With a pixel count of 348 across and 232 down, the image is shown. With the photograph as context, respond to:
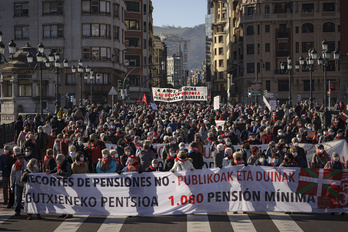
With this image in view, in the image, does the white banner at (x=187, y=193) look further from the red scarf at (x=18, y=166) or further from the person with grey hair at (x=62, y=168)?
the red scarf at (x=18, y=166)

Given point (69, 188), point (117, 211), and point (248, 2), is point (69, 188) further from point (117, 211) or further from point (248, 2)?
point (248, 2)

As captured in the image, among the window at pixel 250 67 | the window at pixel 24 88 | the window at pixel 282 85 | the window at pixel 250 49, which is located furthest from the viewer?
the window at pixel 250 67

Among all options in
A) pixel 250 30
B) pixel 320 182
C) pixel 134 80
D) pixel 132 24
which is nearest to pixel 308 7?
pixel 250 30

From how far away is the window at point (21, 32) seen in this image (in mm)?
78812

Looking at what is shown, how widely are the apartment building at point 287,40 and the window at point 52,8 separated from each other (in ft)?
108

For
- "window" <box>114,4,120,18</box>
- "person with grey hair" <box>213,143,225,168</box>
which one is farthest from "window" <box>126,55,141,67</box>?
"person with grey hair" <box>213,143,225,168</box>

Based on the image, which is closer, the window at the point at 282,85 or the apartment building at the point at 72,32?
the apartment building at the point at 72,32

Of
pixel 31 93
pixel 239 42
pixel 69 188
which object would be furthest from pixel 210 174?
pixel 239 42

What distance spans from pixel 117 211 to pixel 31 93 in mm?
34288

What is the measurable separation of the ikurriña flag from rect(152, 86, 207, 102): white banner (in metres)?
31.1

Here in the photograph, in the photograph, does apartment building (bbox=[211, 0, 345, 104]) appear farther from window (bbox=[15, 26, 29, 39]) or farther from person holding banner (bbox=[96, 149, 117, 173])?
person holding banner (bbox=[96, 149, 117, 173])

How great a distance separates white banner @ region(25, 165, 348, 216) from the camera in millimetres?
14500

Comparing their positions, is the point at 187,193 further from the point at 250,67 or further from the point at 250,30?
the point at 250,30

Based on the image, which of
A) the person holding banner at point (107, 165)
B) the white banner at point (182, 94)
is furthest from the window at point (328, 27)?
the person holding banner at point (107, 165)
